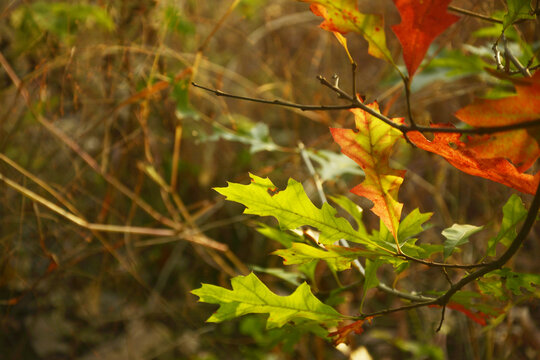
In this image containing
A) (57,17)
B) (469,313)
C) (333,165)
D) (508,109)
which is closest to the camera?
(508,109)

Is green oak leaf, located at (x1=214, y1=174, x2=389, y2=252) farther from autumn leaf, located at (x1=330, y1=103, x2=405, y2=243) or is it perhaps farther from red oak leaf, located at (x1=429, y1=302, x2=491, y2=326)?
red oak leaf, located at (x1=429, y1=302, x2=491, y2=326)

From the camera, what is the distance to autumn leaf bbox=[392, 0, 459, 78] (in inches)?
14.7

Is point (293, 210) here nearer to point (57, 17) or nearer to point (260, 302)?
point (260, 302)

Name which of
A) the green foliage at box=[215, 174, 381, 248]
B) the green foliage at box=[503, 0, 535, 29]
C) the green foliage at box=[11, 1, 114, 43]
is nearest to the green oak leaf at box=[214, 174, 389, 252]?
the green foliage at box=[215, 174, 381, 248]

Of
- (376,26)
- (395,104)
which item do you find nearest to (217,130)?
(376,26)

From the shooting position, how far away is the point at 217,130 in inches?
42.7

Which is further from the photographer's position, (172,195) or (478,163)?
(172,195)

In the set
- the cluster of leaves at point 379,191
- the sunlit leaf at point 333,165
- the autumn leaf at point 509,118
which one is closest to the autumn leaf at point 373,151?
the cluster of leaves at point 379,191

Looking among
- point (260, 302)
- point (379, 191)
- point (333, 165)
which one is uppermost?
point (379, 191)

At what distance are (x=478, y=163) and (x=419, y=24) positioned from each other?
16cm

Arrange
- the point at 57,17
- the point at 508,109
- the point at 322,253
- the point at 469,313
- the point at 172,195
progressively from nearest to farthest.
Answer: the point at 508,109 → the point at 322,253 → the point at 469,313 → the point at 172,195 → the point at 57,17

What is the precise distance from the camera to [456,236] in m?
0.51

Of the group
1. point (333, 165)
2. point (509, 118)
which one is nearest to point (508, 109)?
point (509, 118)

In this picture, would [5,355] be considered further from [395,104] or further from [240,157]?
[395,104]
